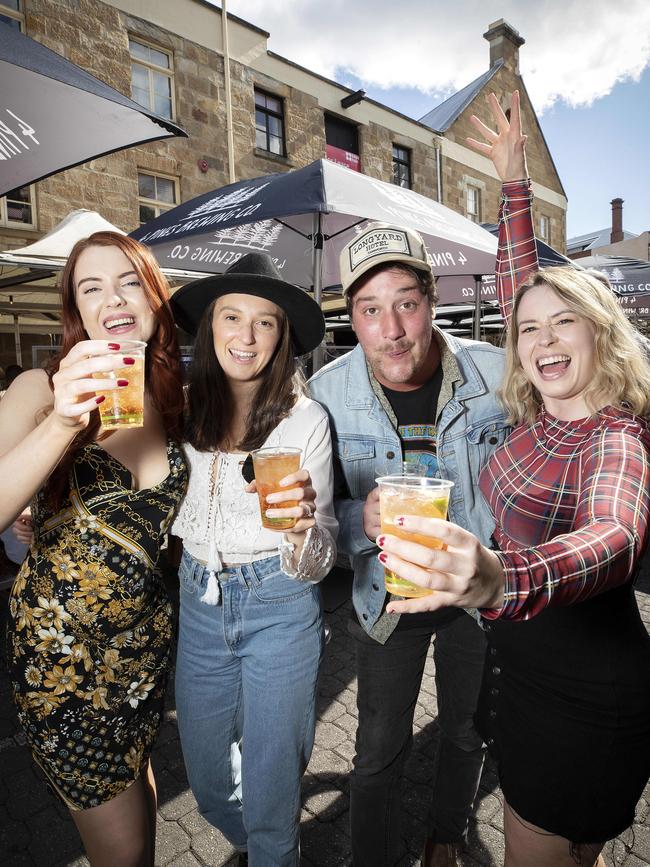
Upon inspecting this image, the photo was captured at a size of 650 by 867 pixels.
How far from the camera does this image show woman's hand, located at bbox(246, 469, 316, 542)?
61.7 inches

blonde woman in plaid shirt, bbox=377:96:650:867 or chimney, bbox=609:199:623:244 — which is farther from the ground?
chimney, bbox=609:199:623:244

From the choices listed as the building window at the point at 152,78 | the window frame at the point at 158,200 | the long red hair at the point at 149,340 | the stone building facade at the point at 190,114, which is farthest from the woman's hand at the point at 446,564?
the building window at the point at 152,78

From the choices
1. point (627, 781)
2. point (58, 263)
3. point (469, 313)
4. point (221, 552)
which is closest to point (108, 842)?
point (221, 552)

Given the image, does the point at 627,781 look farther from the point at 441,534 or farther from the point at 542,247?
the point at 542,247

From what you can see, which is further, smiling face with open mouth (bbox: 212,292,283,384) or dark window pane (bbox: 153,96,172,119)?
dark window pane (bbox: 153,96,172,119)

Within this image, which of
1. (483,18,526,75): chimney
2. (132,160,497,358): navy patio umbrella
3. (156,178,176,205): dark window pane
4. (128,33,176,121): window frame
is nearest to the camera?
(132,160,497,358): navy patio umbrella

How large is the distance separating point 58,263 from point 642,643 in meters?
5.83

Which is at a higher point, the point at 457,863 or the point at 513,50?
the point at 513,50

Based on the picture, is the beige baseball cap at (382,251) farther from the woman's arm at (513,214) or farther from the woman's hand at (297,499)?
the woman's hand at (297,499)

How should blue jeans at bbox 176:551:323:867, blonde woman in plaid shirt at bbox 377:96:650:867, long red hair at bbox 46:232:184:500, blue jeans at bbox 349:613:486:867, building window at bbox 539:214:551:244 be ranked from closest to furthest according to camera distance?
blonde woman in plaid shirt at bbox 377:96:650:867 < long red hair at bbox 46:232:184:500 < blue jeans at bbox 176:551:323:867 < blue jeans at bbox 349:613:486:867 < building window at bbox 539:214:551:244

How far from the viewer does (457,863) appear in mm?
2178

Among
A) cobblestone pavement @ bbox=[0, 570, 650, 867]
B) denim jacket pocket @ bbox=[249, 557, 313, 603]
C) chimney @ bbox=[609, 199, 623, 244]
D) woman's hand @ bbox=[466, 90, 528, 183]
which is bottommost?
cobblestone pavement @ bbox=[0, 570, 650, 867]

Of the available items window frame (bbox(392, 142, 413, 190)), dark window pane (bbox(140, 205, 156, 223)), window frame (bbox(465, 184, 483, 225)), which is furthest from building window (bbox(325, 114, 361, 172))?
dark window pane (bbox(140, 205, 156, 223))

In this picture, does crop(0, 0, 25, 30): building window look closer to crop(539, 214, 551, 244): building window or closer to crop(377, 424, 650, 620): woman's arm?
crop(377, 424, 650, 620): woman's arm
